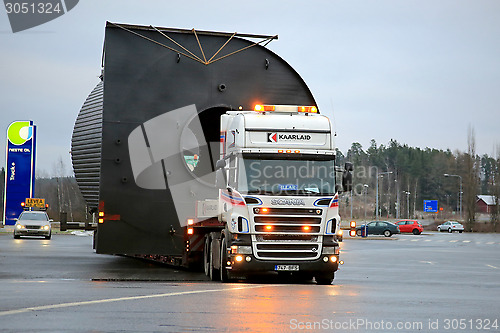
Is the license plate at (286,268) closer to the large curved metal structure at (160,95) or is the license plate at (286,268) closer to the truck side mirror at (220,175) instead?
the truck side mirror at (220,175)

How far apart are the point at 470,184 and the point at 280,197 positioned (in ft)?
275

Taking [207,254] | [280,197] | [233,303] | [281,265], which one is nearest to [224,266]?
[281,265]

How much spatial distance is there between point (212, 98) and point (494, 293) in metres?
7.68

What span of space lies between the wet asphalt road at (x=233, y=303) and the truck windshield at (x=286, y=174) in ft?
6.54

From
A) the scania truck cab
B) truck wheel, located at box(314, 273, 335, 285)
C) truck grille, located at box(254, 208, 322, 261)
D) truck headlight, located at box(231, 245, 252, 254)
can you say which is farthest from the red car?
truck headlight, located at box(231, 245, 252, 254)

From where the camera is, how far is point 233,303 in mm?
12727

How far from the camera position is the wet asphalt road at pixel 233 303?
401 inches

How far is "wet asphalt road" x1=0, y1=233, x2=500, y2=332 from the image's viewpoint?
33.4ft

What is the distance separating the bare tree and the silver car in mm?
60921

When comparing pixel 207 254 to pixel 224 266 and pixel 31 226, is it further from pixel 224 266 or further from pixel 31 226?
pixel 31 226

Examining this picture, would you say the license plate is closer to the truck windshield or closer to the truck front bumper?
the truck front bumper

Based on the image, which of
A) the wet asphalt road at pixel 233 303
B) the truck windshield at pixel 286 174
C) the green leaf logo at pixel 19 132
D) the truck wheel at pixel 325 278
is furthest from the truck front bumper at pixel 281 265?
the green leaf logo at pixel 19 132

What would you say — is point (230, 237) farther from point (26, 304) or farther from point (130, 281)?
point (26, 304)

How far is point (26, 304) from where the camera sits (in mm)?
11914
